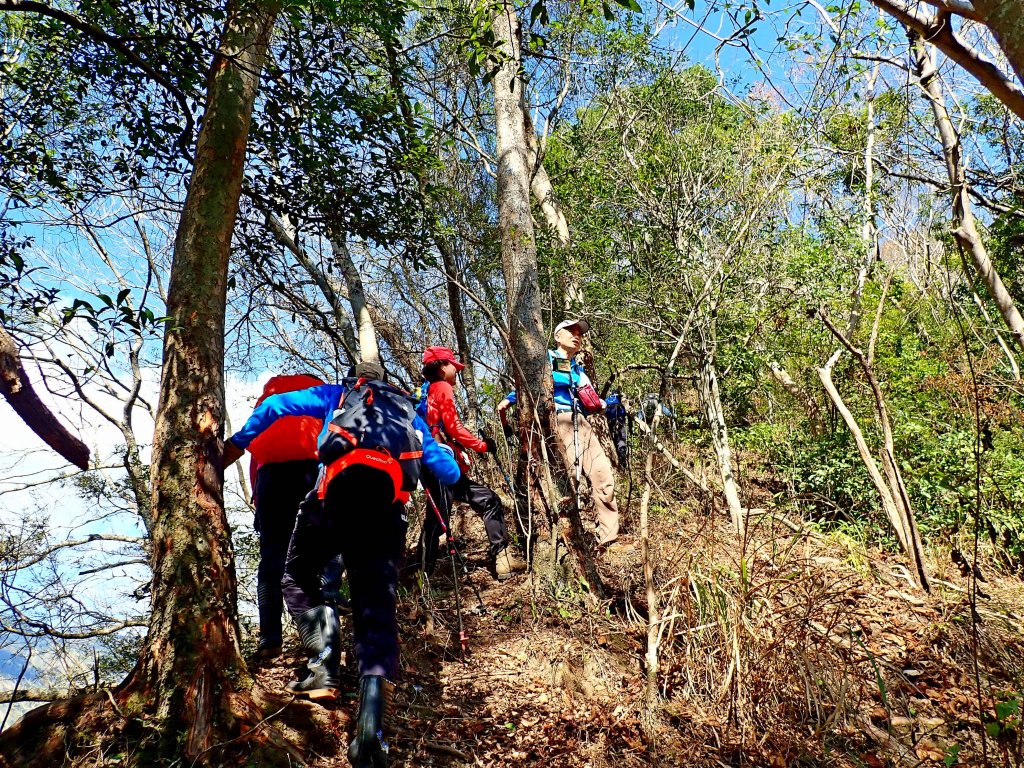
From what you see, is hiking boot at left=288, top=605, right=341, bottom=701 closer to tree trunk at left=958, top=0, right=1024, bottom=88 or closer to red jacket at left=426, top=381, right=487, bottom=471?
red jacket at left=426, top=381, right=487, bottom=471

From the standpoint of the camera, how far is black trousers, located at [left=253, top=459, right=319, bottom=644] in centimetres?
395

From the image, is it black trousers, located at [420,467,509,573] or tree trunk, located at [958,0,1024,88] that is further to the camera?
black trousers, located at [420,467,509,573]


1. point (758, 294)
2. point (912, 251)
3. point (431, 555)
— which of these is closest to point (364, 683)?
point (431, 555)

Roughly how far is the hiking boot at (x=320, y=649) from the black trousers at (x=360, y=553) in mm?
88

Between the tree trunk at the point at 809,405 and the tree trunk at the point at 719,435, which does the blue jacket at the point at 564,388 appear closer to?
the tree trunk at the point at 719,435

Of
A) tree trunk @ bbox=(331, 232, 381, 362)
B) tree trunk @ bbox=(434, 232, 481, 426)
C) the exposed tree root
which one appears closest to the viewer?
the exposed tree root

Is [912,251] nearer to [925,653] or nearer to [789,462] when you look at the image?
[789,462]

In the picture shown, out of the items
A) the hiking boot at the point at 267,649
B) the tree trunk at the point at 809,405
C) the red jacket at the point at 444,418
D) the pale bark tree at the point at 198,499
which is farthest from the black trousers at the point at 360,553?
the tree trunk at the point at 809,405

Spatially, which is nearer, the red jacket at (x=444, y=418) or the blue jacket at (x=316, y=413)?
the blue jacket at (x=316, y=413)

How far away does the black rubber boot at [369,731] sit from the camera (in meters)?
2.81

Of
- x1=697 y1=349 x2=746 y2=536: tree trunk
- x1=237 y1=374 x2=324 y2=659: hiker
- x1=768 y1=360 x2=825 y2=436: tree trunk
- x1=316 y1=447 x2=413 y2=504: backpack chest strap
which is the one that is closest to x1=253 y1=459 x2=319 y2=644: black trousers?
x1=237 y1=374 x2=324 y2=659: hiker

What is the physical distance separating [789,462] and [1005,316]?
260cm

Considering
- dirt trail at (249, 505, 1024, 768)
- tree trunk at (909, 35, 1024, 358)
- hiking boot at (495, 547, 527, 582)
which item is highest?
tree trunk at (909, 35, 1024, 358)

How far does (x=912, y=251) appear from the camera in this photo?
1218 centimetres
